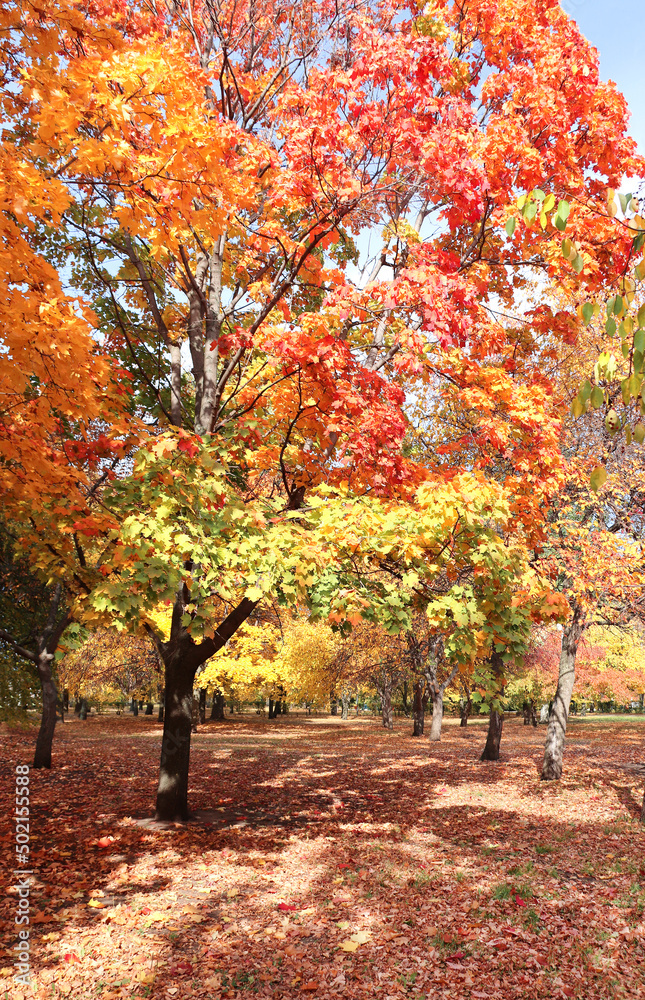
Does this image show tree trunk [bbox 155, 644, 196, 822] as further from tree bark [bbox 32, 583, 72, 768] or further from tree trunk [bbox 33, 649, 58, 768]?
tree trunk [bbox 33, 649, 58, 768]

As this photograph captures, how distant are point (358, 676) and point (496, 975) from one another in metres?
26.8

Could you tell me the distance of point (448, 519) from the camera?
6031 millimetres

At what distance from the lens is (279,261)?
9.23 metres

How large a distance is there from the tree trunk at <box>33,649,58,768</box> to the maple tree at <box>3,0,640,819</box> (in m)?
5.96

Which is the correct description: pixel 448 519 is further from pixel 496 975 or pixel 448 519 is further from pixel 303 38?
pixel 303 38

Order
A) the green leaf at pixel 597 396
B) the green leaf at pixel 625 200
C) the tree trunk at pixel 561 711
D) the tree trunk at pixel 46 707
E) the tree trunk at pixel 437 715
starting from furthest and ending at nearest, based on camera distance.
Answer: the tree trunk at pixel 437 715, the tree trunk at pixel 561 711, the tree trunk at pixel 46 707, the green leaf at pixel 625 200, the green leaf at pixel 597 396

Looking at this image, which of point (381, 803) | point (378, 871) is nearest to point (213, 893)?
point (378, 871)

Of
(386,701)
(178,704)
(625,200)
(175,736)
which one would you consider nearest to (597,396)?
(625,200)

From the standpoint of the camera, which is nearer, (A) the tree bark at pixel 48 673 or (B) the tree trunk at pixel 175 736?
(B) the tree trunk at pixel 175 736

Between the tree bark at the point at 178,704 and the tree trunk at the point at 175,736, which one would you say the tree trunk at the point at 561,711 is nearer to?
the tree bark at the point at 178,704

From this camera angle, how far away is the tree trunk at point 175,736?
848 centimetres

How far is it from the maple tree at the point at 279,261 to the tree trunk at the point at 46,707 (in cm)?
596

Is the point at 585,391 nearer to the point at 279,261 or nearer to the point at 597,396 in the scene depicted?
the point at 597,396

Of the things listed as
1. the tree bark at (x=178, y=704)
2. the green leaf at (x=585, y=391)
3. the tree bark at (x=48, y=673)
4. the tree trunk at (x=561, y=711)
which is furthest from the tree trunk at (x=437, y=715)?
the green leaf at (x=585, y=391)
